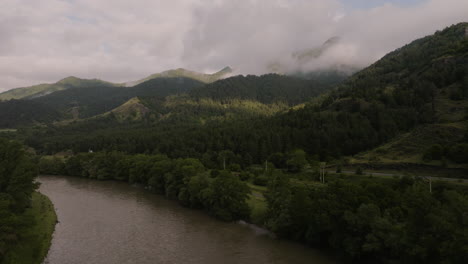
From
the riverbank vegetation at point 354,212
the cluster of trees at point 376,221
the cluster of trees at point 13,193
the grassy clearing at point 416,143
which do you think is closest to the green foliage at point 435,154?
the grassy clearing at point 416,143

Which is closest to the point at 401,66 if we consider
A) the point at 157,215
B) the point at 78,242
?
the point at 157,215

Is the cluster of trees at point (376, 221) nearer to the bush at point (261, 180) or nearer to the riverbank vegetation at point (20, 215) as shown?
the bush at point (261, 180)

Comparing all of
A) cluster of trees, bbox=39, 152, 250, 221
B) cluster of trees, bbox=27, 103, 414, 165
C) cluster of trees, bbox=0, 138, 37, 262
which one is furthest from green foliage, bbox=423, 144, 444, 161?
cluster of trees, bbox=0, 138, 37, 262

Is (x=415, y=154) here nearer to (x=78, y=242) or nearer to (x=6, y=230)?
(x=78, y=242)

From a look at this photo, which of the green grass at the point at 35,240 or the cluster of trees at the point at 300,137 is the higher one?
the cluster of trees at the point at 300,137

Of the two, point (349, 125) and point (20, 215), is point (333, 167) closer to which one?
point (349, 125)

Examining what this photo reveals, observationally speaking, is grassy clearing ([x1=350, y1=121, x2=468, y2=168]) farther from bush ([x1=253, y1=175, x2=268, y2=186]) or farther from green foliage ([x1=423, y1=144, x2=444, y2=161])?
bush ([x1=253, y1=175, x2=268, y2=186])

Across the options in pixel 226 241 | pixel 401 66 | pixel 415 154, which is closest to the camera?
pixel 226 241
